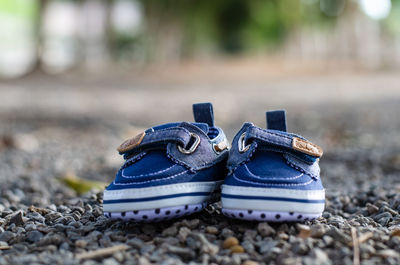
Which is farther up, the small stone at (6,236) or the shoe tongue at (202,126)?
the shoe tongue at (202,126)

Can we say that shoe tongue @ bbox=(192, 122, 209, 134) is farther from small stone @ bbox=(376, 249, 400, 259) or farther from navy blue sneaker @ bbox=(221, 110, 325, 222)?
small stone @ bbox=(376, 249, 400, 259)

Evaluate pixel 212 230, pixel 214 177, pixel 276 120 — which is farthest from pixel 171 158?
pixel 276 120

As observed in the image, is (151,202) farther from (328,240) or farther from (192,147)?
(328,240)

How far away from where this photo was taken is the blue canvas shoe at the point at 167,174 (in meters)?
1.61

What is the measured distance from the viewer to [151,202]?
1.60m

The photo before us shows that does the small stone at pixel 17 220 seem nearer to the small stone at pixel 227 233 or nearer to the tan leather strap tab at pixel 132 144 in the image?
the tan leather strap tab at pixel 132 144

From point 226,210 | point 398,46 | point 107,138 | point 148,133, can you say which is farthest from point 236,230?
point 398,46

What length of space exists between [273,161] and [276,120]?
0.28 meters

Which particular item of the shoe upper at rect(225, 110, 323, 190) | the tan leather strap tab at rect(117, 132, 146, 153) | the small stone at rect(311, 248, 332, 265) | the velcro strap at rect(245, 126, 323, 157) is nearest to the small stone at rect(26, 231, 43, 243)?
the tan leather strap tab at rect(117, 132, 146, 153)

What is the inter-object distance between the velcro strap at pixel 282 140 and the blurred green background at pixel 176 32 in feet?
47.4

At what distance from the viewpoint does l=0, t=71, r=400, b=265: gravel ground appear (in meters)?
1.50

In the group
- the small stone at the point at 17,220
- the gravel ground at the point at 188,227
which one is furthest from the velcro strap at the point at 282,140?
the small stone at the point at 17,220

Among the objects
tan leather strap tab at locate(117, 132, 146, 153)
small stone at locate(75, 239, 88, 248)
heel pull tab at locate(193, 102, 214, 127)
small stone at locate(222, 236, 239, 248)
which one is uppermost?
heel pull tab at locate(193, 102, 214, 127)

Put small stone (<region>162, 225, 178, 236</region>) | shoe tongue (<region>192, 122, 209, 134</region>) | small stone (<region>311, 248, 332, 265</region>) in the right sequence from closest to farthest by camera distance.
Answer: small stone (<region>311, 248, 332, 265</region>) < small stone (<region>162, 225, 178, 236</region>) < shoe tongue (<region>192, 122, 209, 134</region>)
